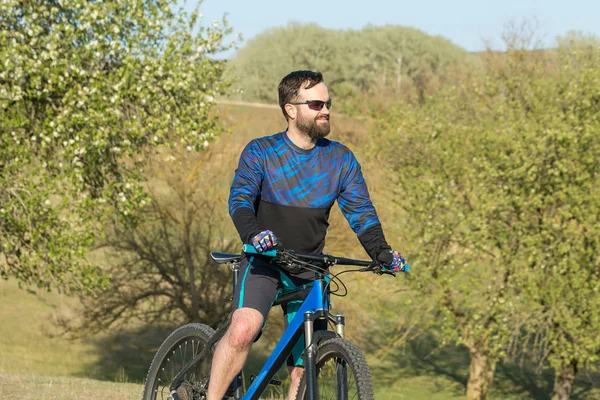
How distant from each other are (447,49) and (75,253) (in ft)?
246

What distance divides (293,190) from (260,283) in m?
0.56

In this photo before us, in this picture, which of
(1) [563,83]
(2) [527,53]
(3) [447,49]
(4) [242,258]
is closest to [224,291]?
(1) [563,83]

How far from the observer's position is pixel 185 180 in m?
26.1

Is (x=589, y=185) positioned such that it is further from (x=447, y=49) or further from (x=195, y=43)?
(x=447, y=49)

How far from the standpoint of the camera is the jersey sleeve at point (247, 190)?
4.38m

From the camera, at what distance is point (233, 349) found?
4.73 metres

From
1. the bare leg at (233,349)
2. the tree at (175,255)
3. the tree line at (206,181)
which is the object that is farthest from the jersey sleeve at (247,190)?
the tree at (175,255)

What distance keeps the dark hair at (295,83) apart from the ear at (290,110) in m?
0.02

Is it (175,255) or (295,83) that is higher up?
(295,83)

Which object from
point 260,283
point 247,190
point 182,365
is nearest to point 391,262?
point 260,283

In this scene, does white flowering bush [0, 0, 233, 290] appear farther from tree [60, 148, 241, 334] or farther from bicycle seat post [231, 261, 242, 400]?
bicycle seat post [231, 261, 242, 400]

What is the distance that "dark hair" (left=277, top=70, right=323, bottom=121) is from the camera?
184 inches

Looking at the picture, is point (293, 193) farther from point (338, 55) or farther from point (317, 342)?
point (338, 55)

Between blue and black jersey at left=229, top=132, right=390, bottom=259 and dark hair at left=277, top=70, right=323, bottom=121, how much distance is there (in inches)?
9.0
